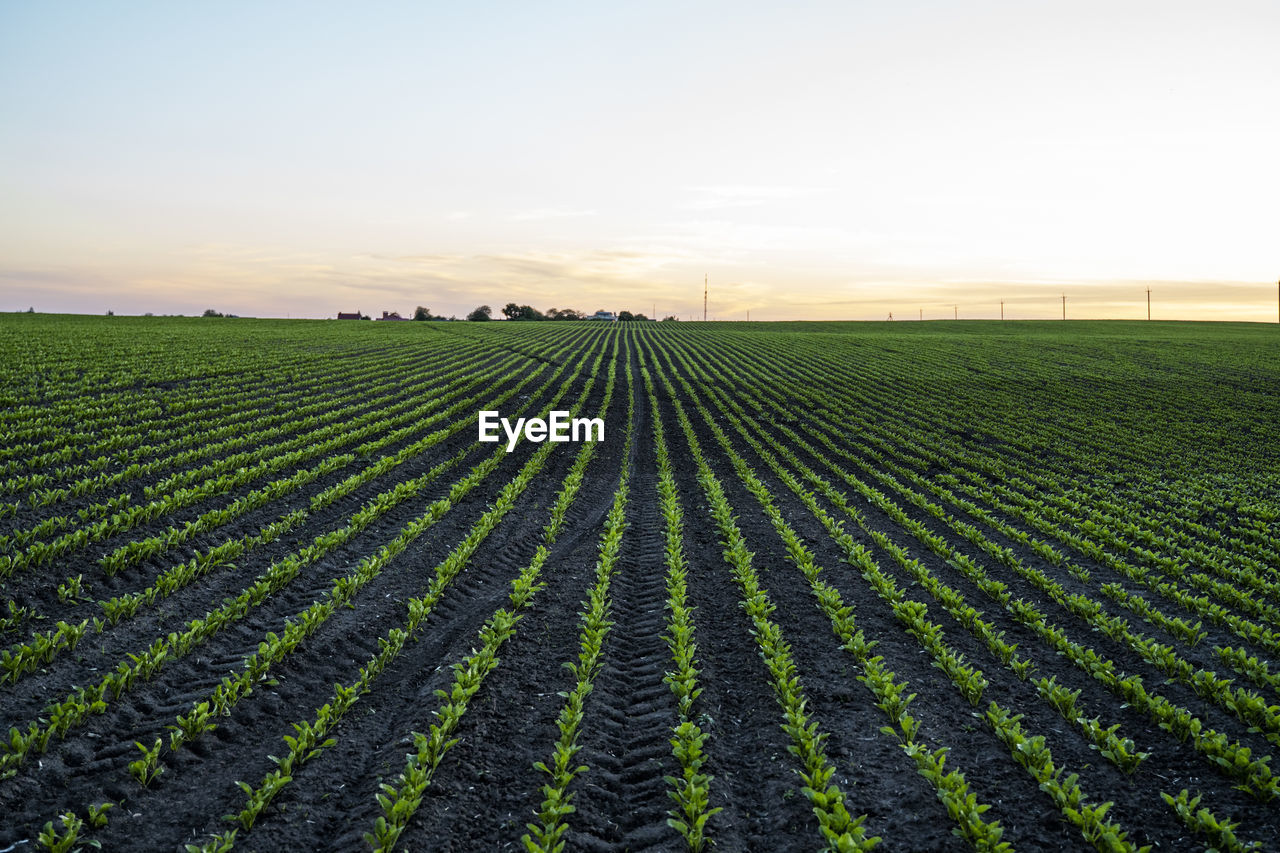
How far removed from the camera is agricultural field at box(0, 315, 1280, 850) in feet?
18.5

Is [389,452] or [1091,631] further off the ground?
[389,452]

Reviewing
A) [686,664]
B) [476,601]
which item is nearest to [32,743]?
[476,601]

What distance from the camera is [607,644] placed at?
8680 millimetres

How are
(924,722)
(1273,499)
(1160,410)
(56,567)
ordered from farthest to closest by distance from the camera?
(1160,410) < (1273,499) < (56,567) < (924,722)

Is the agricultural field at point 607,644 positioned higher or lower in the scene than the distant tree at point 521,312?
lower

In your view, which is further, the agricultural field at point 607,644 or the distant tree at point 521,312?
the distant tree at point 521,312

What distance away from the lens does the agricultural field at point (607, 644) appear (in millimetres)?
5629

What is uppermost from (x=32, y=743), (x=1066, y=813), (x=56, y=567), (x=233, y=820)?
(x=56, y=567)

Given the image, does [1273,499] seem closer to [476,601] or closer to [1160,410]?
[1160,410]

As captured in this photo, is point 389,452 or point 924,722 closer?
point 924,722

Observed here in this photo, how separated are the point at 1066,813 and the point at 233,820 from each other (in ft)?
22.1

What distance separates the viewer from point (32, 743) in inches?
230

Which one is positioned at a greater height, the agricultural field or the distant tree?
the distant tree

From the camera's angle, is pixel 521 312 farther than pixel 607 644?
Yes
